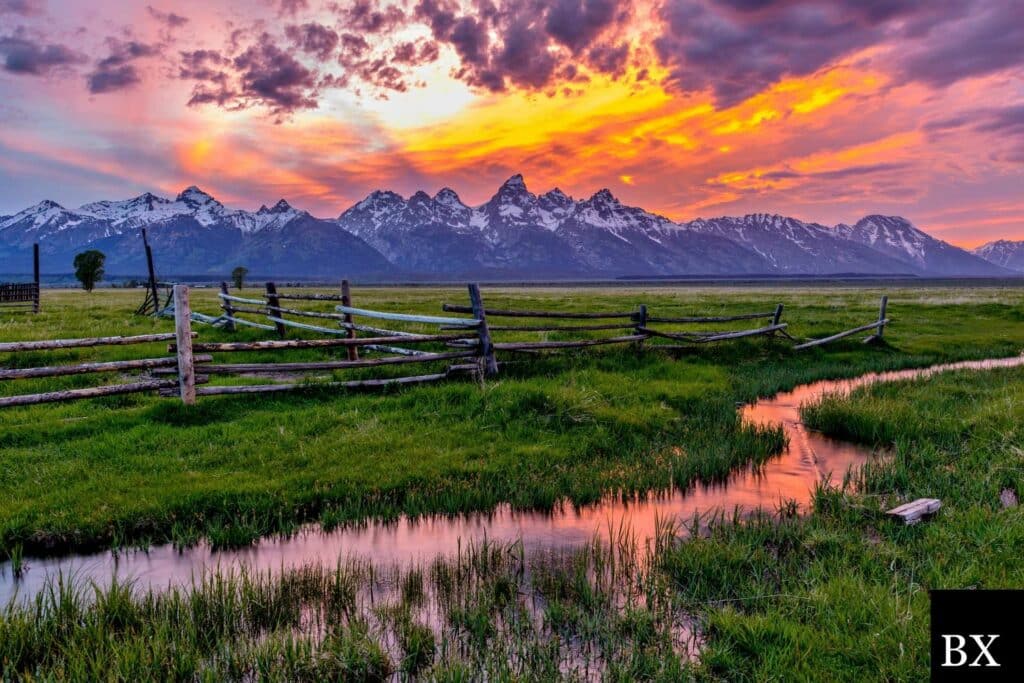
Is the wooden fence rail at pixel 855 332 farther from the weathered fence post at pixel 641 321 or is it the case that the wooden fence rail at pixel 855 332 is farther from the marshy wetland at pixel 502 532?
the marshy wetland at pixel 502 532

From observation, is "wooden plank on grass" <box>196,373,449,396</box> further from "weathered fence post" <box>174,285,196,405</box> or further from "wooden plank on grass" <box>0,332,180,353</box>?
"wooden plank on grass" <box>0,332,180,353</box>

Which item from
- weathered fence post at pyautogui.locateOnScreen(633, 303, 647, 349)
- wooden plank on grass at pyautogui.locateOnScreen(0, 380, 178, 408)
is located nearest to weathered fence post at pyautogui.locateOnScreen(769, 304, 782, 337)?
weathered fence post at pyautogui.locateOnScreen(633, 303, 647, 349)

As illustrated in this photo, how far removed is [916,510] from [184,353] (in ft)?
31.2

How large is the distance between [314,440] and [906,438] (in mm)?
8398

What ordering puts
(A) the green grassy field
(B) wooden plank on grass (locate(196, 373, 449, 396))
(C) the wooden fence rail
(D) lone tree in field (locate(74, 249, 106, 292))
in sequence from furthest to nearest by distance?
(D) lone tree in field (locate(74, 249, 106, 292))
(C) the wooden fence rail
(B) wooden plank on grass (locate(196, 373, 449, 396))
(A) the green grassy field

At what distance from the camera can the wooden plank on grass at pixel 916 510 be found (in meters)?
4.90

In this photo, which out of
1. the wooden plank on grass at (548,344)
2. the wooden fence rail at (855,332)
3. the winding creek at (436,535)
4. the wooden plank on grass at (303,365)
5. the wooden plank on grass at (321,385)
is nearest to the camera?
the winding creek at (436,535)

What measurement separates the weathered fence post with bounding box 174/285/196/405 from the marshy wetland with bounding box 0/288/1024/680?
0.30m

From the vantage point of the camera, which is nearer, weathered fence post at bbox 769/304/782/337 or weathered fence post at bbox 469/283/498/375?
weathered fence post at bbox 469/283/498/375

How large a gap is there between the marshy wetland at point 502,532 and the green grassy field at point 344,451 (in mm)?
37

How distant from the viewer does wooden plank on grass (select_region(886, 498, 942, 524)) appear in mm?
4902

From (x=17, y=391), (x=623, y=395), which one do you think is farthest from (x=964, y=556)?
(x=17, y=391)

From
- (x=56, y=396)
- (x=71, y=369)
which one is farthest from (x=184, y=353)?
(x=56, y=396)

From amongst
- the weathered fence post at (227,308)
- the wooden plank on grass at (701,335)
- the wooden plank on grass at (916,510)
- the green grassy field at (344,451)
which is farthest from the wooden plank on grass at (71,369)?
the wooden plank on grass at (701,335)
